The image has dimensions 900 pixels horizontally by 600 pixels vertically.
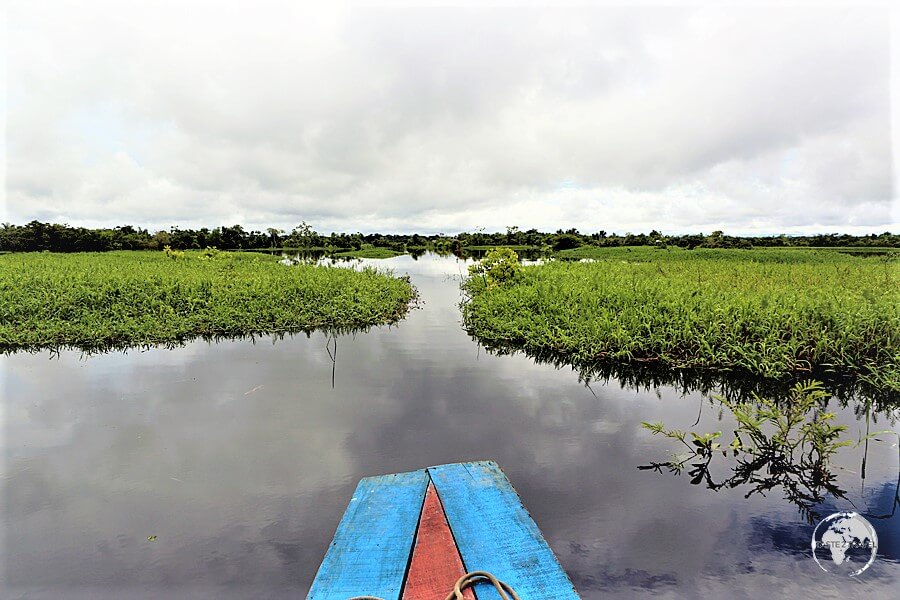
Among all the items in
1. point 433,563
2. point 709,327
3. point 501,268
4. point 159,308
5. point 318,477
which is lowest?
point 318,477

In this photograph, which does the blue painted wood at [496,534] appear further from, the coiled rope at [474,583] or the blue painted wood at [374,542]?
the blue painted wood at [374,542]

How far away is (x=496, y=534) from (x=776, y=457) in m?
2.89

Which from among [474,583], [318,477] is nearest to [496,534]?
[474,583]

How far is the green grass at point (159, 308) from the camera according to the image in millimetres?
6977

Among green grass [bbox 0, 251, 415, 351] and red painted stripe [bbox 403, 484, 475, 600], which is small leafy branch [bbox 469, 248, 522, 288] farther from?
red painted stripe [bbox 403, 484, 475, 600]

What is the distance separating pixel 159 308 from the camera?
8.05 metres

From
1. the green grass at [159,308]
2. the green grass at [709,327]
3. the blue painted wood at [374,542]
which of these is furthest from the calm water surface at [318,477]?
the green grass at [159,308]

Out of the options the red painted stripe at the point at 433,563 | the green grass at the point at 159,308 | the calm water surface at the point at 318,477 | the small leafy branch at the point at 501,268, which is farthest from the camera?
the small leafy branch at the point at 501,268

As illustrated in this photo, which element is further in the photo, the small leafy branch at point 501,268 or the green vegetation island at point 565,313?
the small leafy branch at point 501,268

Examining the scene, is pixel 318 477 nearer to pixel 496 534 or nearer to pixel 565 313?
pixel 496 534

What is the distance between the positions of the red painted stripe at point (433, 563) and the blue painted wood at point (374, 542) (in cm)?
4

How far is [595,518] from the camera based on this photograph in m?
2.78

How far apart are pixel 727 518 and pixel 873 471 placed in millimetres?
1586

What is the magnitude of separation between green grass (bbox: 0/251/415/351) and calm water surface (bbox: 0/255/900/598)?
1.36 meters
